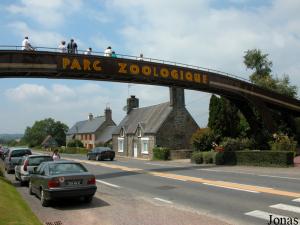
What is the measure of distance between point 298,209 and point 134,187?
8.79 m

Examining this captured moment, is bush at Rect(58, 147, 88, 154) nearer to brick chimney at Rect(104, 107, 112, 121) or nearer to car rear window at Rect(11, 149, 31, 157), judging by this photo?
brick chimney at Rect(104, 107, 112, 121)

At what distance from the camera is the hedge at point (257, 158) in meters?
27.7

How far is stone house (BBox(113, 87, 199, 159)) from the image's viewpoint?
54.2 metres

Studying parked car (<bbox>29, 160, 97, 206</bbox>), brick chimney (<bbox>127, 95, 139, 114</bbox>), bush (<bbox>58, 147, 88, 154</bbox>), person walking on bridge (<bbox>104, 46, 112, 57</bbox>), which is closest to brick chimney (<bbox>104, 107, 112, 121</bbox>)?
bush (<bbox>58, 147, 88, 154</bbox>)

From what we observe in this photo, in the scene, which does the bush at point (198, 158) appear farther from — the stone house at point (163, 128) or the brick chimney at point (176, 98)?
the brick chimney at point (176, 98)

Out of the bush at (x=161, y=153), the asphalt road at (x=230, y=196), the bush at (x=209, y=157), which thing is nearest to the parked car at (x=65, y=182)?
the asphalt road at (x=230, y=196)

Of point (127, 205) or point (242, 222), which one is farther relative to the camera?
point (127, 205)

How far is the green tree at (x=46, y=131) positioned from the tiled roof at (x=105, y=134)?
61.9 m

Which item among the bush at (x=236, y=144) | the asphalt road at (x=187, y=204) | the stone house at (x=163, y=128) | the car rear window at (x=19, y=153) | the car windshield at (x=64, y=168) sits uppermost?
the stone house at (x=163, y=128)

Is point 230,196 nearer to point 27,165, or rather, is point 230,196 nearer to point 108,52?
point 27,165

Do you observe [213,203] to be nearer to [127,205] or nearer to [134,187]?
[127,205]

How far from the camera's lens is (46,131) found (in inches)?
6132

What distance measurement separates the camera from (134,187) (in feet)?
61.4

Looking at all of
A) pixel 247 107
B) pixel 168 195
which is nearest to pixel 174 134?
pixel 247 107
